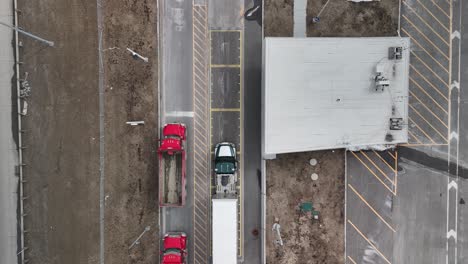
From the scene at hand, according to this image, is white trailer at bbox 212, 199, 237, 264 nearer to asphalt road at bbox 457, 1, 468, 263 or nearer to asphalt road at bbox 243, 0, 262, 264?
asphalt road at bbox 243, 0, 262, 264

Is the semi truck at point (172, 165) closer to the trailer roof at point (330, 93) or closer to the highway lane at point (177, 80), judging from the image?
the highway lane at point (177, 80)

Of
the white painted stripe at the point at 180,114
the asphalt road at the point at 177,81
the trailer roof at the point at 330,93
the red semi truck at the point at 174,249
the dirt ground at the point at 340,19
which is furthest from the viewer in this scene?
the white painted stripe at the point at 180,114

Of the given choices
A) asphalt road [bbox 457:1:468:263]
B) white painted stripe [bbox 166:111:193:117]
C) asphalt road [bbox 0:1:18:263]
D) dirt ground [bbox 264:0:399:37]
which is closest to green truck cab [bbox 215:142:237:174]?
white painted stripe [bbox 166:111:193:117]

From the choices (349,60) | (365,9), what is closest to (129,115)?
(349,60)

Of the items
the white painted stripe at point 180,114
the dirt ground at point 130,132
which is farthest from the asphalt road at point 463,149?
the dirt ground at point 130,132

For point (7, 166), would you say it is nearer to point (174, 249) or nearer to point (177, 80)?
point (174, 249)

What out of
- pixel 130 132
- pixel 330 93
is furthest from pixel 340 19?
pixel 130 132
